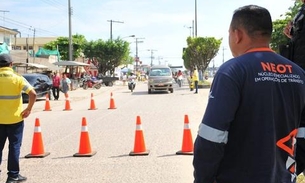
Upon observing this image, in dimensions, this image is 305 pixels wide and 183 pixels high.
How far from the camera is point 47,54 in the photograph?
55719 millimetres

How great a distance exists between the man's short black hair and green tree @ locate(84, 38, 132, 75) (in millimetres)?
59177

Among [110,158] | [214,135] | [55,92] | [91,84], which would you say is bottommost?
[110,158]

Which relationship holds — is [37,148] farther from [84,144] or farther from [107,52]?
[107,52]

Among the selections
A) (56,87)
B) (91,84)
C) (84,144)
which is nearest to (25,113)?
(84,144)

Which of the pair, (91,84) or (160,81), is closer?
(160,81)

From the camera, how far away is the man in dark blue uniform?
223 cm

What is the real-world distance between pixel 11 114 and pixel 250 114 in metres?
4.57

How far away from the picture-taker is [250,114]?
228cm

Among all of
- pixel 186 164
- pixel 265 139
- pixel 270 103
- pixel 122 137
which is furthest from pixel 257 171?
pixel 122 137

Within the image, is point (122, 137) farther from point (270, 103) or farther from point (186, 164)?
point (270, 103)

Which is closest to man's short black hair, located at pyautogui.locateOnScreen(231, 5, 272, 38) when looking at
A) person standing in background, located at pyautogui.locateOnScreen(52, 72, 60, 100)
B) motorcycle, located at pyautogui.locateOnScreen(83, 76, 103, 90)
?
person standing in background, located at pyautogui.locateOnScreen(52, 72, 60, 100)

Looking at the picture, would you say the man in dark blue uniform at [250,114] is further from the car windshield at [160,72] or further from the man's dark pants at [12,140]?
the car windshield at [160,72]

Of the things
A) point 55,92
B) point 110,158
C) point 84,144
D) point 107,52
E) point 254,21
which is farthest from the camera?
point 107,52

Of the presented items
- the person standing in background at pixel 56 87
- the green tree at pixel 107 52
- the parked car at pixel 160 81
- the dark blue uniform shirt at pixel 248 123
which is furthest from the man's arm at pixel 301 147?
the green tree at pixel 107 52
